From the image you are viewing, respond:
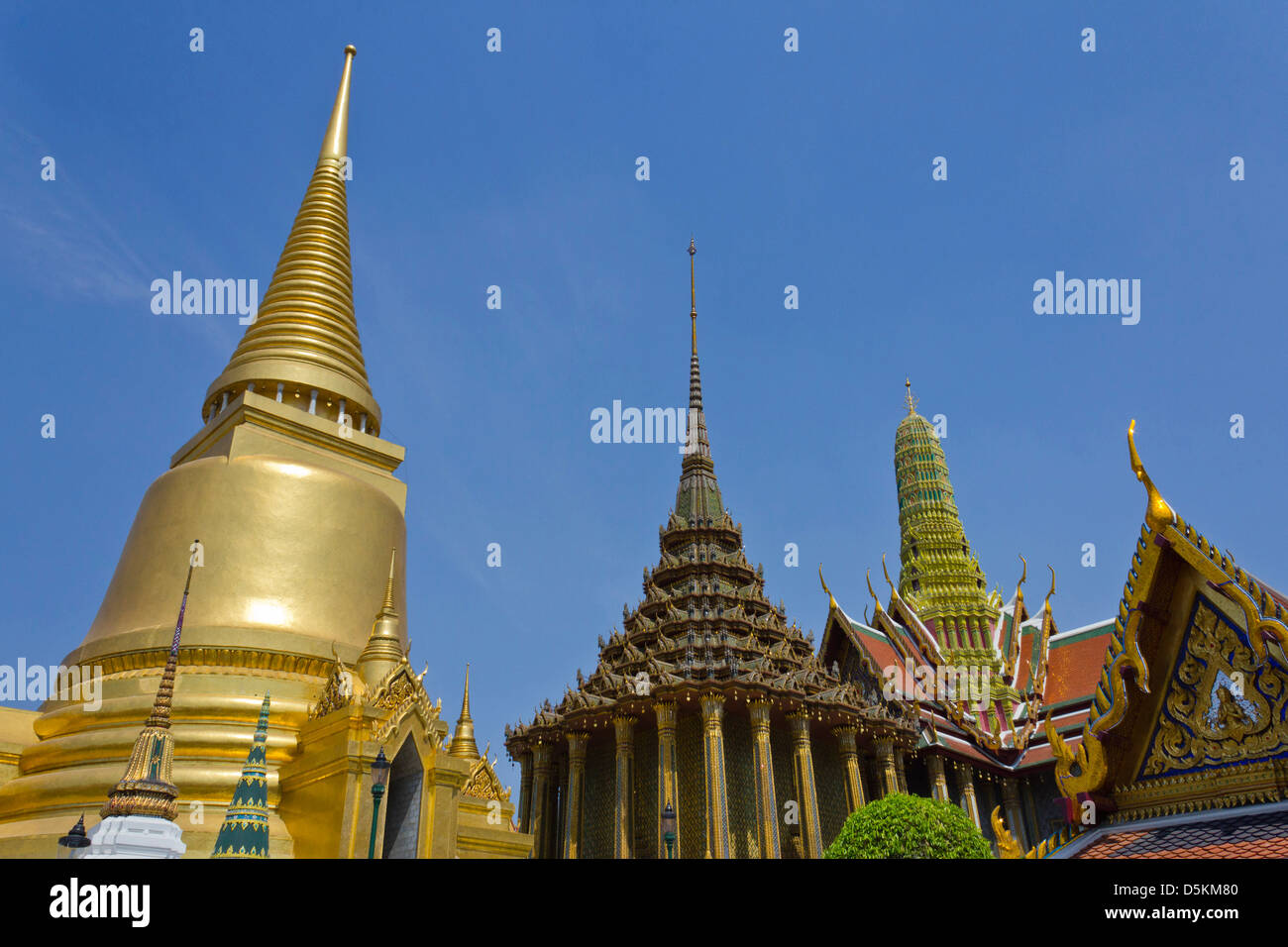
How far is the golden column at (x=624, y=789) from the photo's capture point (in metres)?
26.8

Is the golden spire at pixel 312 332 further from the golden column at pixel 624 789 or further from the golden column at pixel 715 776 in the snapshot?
the golden column at pixel 715 776

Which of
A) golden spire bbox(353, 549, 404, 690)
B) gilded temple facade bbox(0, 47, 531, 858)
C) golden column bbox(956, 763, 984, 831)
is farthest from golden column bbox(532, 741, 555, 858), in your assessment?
golden column bbox(956, 763, 984, 831)

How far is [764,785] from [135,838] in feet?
61.9

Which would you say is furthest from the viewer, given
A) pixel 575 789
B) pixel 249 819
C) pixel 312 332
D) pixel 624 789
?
pixel 575 789

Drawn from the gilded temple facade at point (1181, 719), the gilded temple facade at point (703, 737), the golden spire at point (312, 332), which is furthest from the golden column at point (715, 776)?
the gilded temple facade at point (1181, 719)

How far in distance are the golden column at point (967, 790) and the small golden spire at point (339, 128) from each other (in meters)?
30.5

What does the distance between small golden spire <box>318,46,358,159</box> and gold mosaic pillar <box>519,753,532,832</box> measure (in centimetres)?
2119

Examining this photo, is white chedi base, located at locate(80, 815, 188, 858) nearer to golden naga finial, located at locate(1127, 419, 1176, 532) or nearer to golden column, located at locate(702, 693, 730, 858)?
golden naga finial, located at locate(1127, 419, 1176, 532)

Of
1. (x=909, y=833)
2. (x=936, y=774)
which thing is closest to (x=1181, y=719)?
(x=909, y=833)

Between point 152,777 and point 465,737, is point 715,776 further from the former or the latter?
point 152,777

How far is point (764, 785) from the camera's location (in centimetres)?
2614

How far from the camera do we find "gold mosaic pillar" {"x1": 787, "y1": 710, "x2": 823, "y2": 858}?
85.9 ft
